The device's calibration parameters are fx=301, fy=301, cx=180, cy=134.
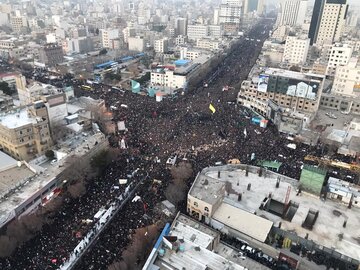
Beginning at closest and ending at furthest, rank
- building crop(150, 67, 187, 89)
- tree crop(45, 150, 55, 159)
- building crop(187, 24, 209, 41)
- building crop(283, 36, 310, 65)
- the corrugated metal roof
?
the corrugated metal roof
tree crop(45, 150, 55, 159)
building crop(150, 67, 187, 89)
building crop(283, 36, 310, 65)
building crop(187, 24, 209, 41)

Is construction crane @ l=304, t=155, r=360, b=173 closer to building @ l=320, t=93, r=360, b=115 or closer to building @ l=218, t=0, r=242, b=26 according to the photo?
building @ l=320, t=93, r=360, b=115

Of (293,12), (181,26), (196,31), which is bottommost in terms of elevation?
(196,31)

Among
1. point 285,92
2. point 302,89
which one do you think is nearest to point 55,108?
point 285,92

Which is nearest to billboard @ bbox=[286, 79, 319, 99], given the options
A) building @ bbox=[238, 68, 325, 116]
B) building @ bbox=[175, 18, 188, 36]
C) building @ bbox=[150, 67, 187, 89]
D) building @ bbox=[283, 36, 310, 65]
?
building @ bbox=[238, 68, 325, 116]

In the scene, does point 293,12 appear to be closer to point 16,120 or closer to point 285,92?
point 285,92

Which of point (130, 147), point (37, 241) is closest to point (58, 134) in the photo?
point (130, 147)
